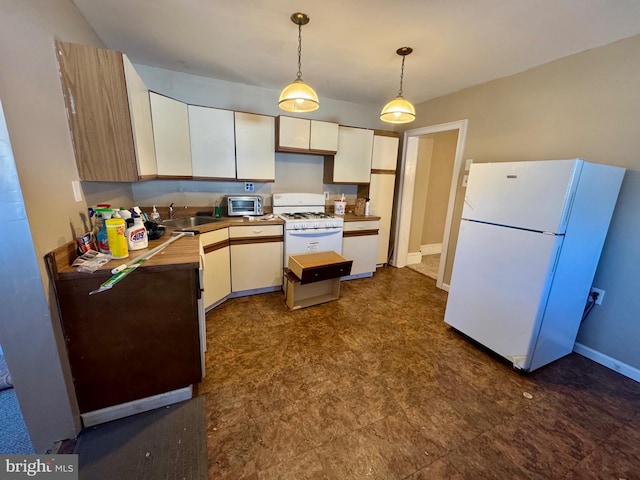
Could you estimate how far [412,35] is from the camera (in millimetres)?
1853

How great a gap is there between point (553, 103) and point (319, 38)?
2.07m

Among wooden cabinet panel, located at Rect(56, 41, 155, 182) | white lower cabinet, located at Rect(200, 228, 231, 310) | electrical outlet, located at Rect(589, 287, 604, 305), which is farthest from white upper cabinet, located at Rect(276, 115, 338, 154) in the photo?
electrical outlet, located at Rect(589, 287, 604, 305)

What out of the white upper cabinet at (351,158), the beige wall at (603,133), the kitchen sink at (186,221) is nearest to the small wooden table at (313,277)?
the kitchen sink at (186,221)

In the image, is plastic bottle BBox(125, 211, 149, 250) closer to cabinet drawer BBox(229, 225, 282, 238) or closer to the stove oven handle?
→ cabinet drawer BBox(229, 225, 282, 238)

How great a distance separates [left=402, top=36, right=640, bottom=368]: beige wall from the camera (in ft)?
5.86

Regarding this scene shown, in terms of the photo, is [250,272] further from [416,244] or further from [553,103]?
[553,103]

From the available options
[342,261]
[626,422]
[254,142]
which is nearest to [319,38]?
[254,142]

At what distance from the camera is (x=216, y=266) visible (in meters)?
2.43

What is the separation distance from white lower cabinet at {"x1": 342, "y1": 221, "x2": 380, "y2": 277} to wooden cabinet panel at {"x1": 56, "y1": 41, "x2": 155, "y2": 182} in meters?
2.32

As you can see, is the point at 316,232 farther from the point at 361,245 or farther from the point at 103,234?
the point at 103,234

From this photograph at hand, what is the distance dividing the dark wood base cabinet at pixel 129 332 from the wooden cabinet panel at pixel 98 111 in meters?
0.67

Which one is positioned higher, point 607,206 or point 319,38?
point 319,38

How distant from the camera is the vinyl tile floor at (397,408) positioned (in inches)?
48.1

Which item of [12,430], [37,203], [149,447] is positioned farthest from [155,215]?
[149,447]
